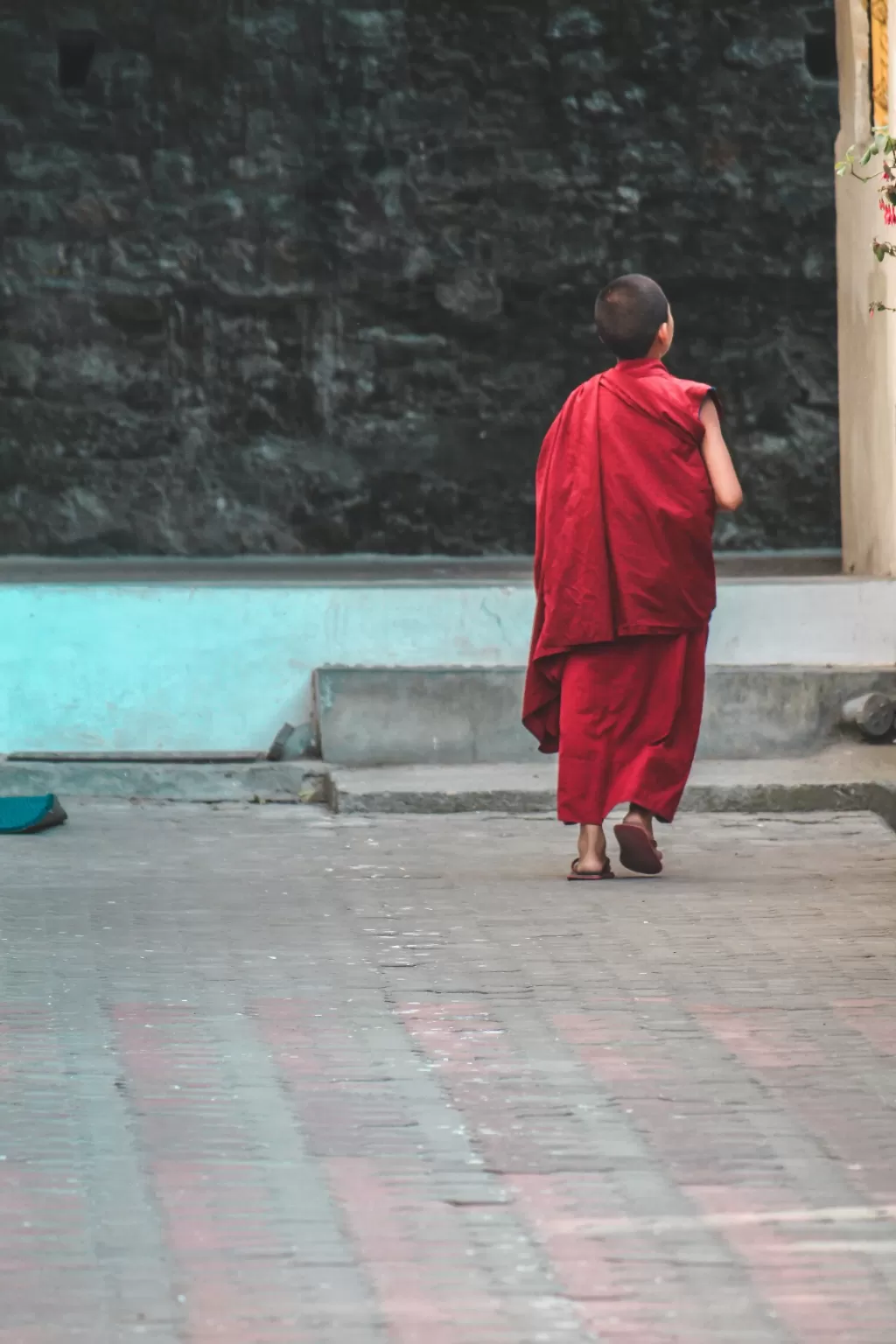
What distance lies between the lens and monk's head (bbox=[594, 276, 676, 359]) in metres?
6.52

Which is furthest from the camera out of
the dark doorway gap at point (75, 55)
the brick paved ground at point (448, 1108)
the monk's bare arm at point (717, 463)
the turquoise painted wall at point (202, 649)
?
the dark doorway gap at point (75, 55)

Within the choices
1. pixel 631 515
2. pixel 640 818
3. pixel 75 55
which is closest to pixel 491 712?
pixel 640 818

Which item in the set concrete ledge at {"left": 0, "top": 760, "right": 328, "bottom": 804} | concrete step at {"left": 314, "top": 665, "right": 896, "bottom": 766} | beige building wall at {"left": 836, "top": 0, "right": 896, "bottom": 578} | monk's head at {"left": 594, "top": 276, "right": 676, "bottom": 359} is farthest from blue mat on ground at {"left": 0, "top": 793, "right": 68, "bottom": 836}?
beige building wall at {"left": 836, "top": 0, "right": 896, "bottom": 578}

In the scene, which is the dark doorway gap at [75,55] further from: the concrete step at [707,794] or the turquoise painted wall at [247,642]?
the concrete step at [707,794]

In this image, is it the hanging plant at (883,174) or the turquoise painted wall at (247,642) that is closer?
the hanging plant at (883,174)

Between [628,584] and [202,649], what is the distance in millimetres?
2826

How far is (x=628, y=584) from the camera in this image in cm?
652

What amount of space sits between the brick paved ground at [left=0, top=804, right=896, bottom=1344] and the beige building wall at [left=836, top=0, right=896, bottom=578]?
3275mm

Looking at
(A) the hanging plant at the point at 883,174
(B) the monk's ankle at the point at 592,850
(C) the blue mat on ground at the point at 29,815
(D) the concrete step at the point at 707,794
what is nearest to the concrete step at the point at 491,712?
(D) the concrete step at the point at 707,794

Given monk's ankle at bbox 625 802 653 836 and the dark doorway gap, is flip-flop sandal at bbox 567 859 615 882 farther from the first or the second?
the dark doorway gap

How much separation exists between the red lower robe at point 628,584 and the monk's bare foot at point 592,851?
0.15 ft

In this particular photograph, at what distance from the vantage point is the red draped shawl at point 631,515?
652 centimetres

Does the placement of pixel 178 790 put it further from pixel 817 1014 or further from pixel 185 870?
pixel 817 1014

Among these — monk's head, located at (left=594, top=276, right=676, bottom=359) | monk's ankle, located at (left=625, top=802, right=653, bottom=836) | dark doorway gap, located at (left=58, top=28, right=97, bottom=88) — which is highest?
dark doorway gap, located at (left=58, top=28, right=97, bottom=88)
